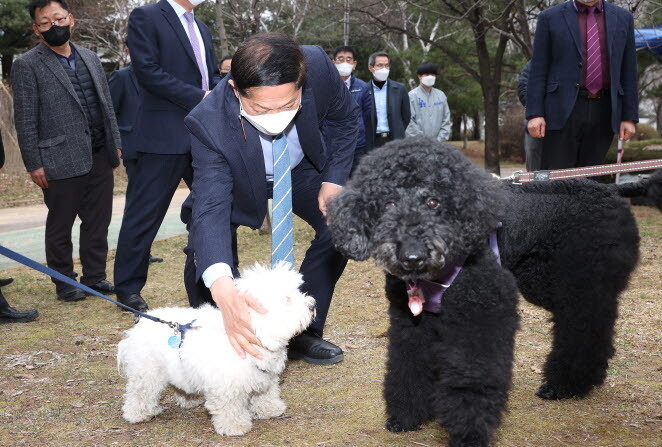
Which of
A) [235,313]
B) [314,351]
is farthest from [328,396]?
[235,313]

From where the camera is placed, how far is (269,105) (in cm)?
294

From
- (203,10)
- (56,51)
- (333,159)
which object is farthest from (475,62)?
(333,159)

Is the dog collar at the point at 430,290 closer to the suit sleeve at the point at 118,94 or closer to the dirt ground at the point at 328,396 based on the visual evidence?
the dirt ground at the point at 328,396

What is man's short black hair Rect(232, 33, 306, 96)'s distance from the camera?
2.80 meters

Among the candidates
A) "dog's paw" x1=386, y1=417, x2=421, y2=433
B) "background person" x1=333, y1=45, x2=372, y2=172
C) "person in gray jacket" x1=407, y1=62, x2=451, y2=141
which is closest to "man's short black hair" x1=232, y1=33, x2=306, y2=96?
"dog's paw" x1=386, y1=417, x2=421, y2=433

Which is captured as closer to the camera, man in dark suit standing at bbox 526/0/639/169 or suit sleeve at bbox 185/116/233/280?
suit sleeve at bbox 185/116/233/280

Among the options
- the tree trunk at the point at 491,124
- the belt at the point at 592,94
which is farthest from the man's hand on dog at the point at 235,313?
the tree trunk at the point at 491,124

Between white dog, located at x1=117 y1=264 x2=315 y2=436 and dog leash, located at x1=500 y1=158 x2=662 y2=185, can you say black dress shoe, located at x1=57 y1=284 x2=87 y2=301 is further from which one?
dog leash, located at x1=500 y1=158 x2=662 y2=185

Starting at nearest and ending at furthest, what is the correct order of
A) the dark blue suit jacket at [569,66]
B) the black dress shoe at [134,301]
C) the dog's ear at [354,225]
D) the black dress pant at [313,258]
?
the dog's ear at [354,225] → the black dress pant at [313,258] → the dark blue suit jacket at [569,66] → the black dress shoe at [134,301]

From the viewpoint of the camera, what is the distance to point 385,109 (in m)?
10.1

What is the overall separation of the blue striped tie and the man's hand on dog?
2.17ft

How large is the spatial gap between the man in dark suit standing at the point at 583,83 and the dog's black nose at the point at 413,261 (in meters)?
3.14

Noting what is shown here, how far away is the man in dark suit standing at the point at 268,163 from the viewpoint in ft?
9.21

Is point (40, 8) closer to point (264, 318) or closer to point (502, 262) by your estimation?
point (264, 318)
